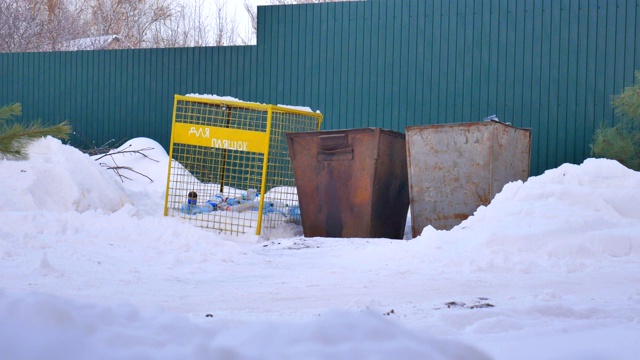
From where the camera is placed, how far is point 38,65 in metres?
14.6

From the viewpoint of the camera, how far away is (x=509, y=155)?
317 inches

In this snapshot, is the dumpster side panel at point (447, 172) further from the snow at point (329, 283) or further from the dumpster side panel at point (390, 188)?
the snow at point (329, 283)

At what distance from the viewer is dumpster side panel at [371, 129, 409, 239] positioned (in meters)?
8.06

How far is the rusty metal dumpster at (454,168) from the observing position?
7668 millimetres

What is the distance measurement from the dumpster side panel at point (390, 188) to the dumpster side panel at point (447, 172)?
29 cm

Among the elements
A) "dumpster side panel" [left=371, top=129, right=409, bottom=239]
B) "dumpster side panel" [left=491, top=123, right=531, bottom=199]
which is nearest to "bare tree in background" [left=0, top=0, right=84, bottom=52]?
"dumpster side panel" [left=371, top=129, right=409, bottom=239]

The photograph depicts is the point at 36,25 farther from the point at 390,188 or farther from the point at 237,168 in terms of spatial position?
the point at 390,188

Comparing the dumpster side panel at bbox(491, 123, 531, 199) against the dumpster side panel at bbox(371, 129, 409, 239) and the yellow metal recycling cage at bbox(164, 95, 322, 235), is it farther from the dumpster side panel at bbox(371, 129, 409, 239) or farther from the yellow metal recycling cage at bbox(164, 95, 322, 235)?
the yellow metal recycling cage at bbox(164, 95, 322, 235)

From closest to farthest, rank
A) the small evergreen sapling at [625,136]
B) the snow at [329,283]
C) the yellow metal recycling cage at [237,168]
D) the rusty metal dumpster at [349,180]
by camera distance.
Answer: the snow at [329,283], the rusty metal dumpster at [349,180], the yellow metal recycling cage at [237,168], the small evergreen sapling at [625,136]

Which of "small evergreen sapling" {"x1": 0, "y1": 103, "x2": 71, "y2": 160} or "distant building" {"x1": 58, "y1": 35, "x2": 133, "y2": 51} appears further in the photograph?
"distant building" {"x1": 58, "y1": 35, "x2": 133, "y2": 51}

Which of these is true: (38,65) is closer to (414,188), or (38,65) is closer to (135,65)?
(135,65)

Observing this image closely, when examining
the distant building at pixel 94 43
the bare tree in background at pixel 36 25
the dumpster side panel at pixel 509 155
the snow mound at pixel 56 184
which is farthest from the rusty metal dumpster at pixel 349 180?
the distant building at pixel 94 43

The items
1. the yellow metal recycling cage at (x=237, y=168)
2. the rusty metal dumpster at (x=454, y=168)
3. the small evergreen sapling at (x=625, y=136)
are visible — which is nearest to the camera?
the rusty metal dumpster at (x=454, y=168)

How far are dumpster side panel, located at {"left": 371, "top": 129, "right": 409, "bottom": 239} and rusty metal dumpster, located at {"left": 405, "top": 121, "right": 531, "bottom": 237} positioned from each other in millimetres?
282
